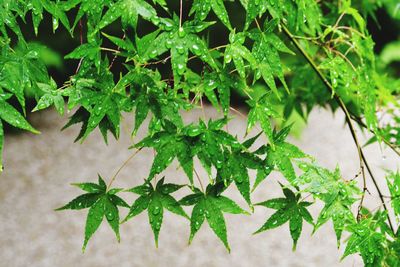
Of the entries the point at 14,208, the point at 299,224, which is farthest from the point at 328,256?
the point at 299,224

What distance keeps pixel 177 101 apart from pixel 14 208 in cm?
331

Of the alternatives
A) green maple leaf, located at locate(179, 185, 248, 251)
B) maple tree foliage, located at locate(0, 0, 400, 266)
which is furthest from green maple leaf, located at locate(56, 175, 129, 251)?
green maple leaf, located at locate(179, 185, 248, 251)

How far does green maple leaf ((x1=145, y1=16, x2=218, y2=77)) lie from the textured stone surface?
2782 millimetres

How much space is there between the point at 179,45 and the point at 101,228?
304cm

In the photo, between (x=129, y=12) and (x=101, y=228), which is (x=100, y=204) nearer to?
(x=129, y=12)

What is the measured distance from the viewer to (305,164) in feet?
4.02

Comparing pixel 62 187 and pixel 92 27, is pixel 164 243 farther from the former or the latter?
pixel 92 27

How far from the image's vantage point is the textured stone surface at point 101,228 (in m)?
3.70

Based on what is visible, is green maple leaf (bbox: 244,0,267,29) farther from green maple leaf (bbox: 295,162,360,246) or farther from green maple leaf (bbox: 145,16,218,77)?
green maple leaf (bbox: 295,162,360,246)

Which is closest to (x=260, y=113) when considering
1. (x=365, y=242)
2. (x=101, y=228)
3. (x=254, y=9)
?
(x=254, y=9)

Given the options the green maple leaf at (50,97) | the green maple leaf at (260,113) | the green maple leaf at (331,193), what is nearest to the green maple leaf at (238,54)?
the green maple leaf at (260,113)

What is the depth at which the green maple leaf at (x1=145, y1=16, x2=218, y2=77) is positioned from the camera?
3.45ft

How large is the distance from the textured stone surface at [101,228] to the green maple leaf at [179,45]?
278 centimetres

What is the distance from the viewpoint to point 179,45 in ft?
3.49
